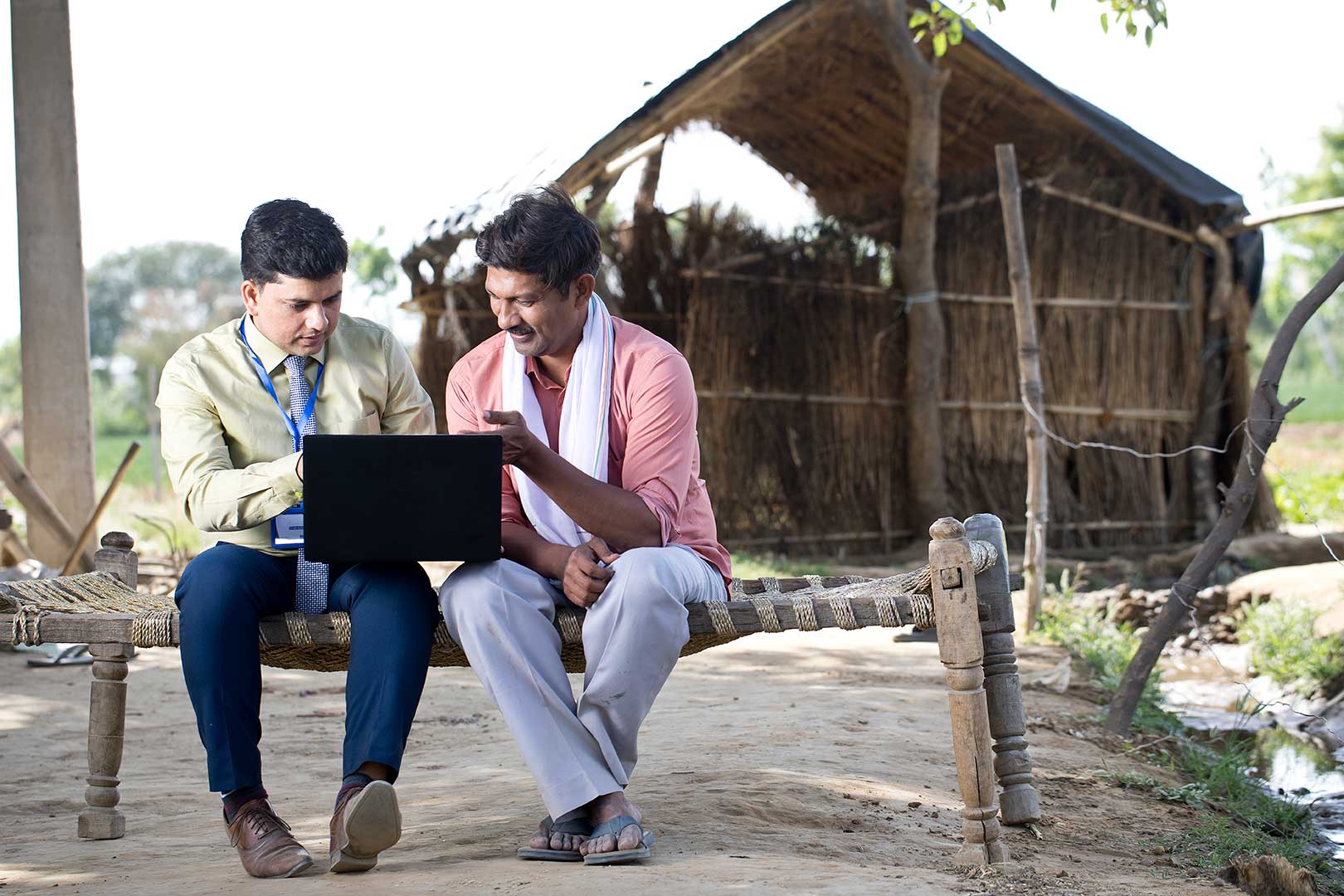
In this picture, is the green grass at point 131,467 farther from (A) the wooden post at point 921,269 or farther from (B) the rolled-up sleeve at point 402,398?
(B) the rolled-up sleeve at point 402,398

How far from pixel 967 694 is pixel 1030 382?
4040 mm

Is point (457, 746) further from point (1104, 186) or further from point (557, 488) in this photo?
point (1104, 186)

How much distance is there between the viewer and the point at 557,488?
2.66 meters

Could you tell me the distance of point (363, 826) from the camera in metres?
2.33

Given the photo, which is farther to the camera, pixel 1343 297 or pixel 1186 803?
pixel 1343 297

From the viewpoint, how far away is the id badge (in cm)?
281

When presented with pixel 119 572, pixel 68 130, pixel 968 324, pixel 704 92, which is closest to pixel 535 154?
pixel 704 92

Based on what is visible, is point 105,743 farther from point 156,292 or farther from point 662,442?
point 156,292

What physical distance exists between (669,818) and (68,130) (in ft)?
19.5

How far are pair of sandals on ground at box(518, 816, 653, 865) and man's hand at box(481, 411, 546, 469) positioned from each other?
745 millimetres

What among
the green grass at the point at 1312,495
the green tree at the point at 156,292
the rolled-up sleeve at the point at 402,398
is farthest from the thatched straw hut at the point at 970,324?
the green tree at the point at 156,292

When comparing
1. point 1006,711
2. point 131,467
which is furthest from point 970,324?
point 131,467

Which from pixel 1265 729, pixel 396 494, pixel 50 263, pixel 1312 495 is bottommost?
pixel 1265 729

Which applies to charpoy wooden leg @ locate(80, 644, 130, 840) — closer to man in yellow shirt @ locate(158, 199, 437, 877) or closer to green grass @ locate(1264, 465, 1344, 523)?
man in yellow shirt @ locate(158, 199, 437, 877)
